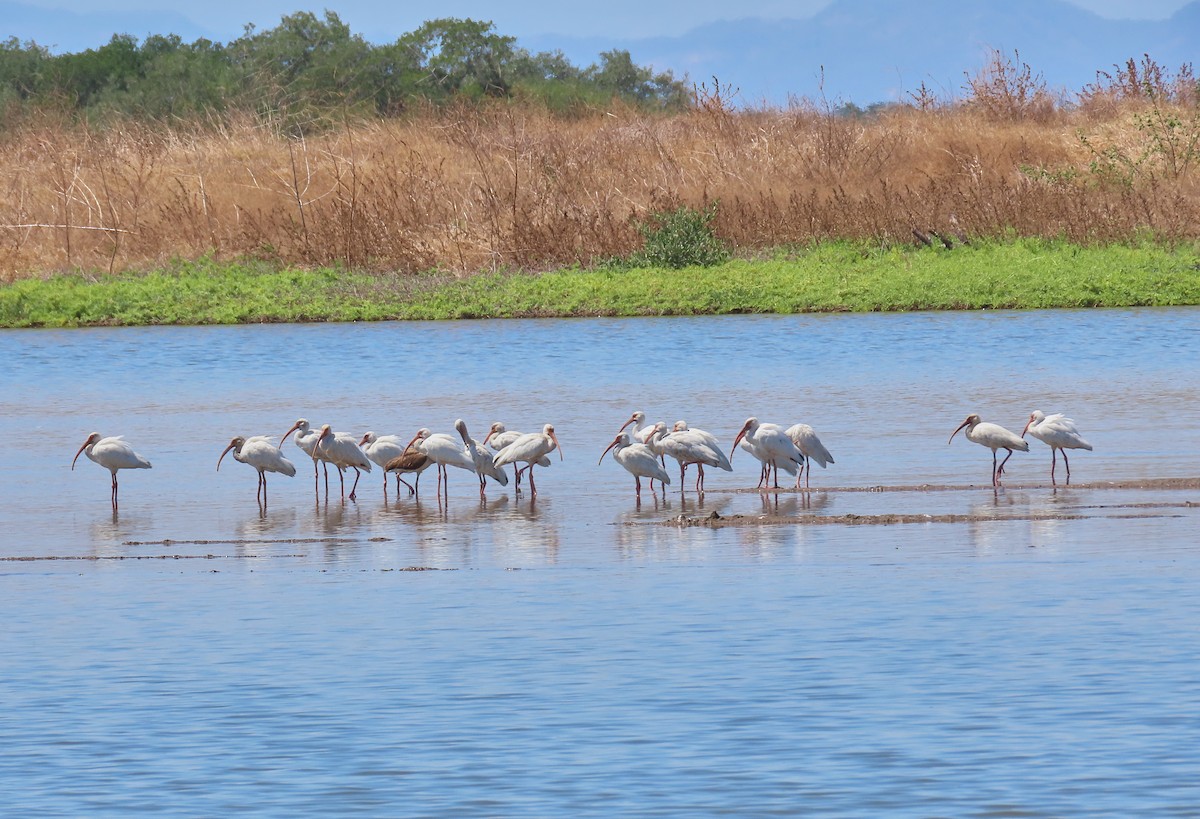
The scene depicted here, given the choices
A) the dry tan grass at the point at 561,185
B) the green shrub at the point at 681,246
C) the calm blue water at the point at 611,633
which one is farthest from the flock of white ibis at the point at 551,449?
the dry tan grass at the point at 561,185

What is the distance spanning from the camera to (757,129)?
36781mm

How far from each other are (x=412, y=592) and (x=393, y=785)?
3.50 m

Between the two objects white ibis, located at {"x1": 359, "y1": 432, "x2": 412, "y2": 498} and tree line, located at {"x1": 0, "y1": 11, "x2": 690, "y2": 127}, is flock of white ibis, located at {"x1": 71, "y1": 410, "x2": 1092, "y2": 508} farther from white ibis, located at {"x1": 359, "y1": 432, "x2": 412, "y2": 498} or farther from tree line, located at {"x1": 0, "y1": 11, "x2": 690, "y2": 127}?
tree line, located at {"x1": 0, "y1": 11, "x2": 690, "y2": 127}

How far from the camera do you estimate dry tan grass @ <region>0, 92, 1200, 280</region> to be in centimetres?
3278

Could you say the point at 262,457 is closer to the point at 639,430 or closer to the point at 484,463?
the point at 484,463

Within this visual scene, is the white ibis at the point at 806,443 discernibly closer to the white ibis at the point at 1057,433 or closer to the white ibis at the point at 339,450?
the white ibis at the point at 1057,433

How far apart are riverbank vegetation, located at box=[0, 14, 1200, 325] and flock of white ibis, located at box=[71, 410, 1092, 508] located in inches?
566

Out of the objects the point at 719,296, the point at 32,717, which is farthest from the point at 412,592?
the point at 719,296

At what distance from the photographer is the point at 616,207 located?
34031 millimetres

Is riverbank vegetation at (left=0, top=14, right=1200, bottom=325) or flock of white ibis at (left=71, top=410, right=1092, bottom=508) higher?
riverbank vegetation at (left=0, top=14, right=1200, bottom=325)

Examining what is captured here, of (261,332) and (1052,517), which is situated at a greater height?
(261,332)

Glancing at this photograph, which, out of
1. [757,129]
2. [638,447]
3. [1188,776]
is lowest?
[1188,776]

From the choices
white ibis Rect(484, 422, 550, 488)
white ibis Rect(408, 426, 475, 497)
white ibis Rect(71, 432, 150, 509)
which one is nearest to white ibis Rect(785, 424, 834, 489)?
white ibis Rect(484, 422, 550, 488)

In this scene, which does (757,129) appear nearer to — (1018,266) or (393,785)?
(1018,266)
